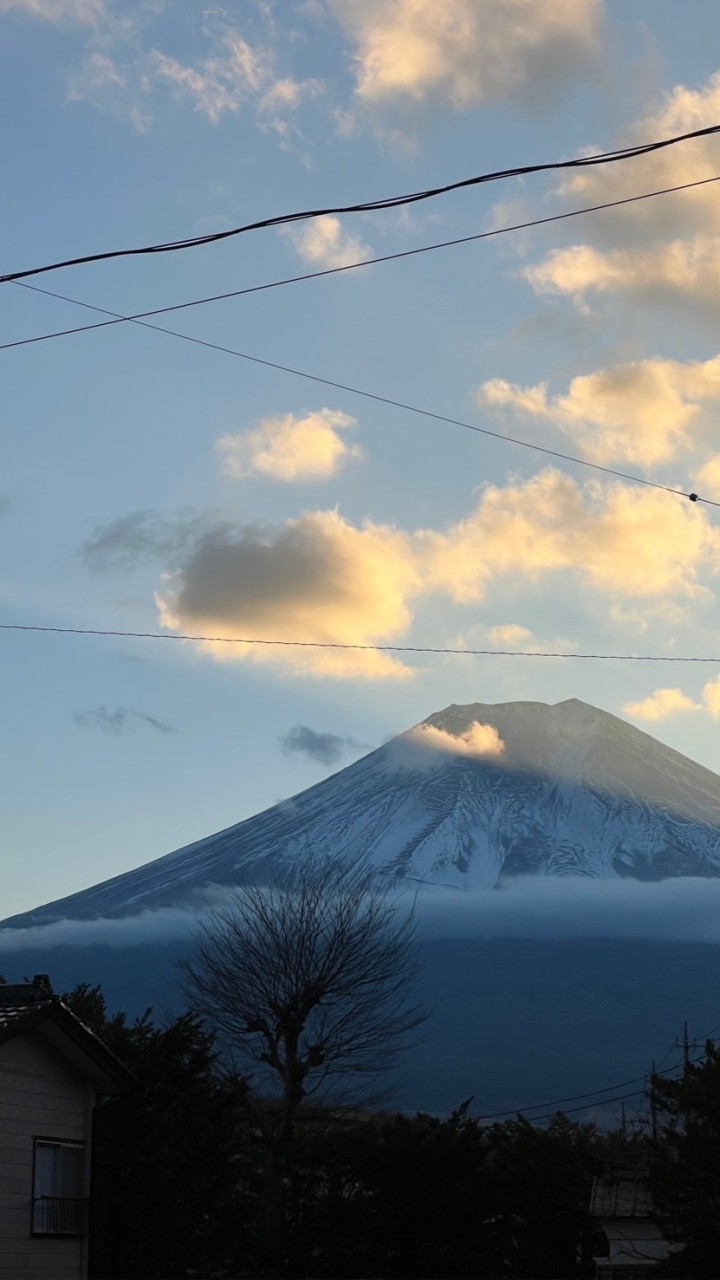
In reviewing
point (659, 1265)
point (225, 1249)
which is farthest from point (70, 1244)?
point (659, 1265)

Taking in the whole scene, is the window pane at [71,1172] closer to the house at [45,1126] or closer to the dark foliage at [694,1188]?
the house at [45,1126]

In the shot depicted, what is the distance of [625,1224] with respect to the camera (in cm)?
3108

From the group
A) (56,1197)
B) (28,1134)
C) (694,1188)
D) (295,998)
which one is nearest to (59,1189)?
(56,1197)

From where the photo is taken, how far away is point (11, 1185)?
19484 millimetres

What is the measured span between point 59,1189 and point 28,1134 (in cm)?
103

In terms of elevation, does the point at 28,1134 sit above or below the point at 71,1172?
above

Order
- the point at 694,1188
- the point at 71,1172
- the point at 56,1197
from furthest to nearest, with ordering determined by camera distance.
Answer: the point at 694,1188 → the point at 71,1172 → the point at 56,1197

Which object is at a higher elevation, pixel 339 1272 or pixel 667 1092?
pixel 667 1092

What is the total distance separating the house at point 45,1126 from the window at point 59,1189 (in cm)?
1

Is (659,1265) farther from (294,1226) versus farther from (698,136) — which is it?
(698,136)

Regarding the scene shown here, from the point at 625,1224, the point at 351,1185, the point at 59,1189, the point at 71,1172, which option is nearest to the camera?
the point at 59,1189

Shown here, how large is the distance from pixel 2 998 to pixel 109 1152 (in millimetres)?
6148

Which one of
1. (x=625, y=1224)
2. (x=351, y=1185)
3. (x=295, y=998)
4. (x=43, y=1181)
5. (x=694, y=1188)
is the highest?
(x=295, y=998)

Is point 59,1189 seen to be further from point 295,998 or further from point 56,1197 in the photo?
point 295,998
